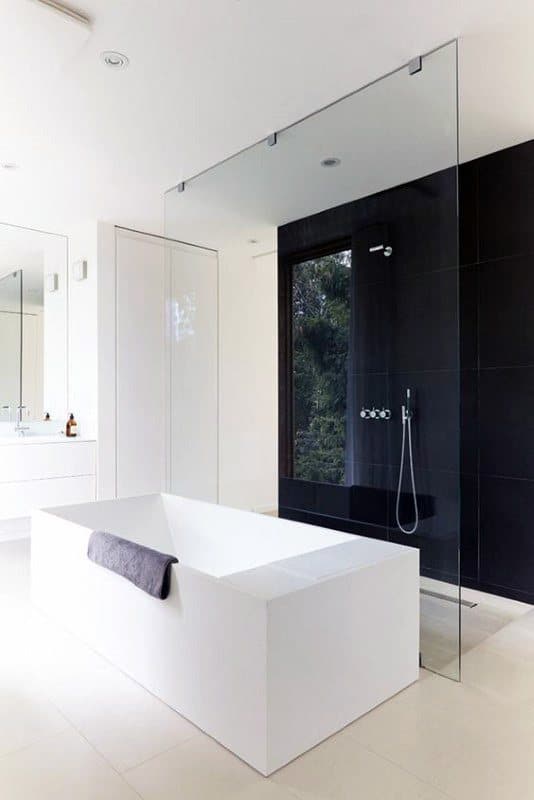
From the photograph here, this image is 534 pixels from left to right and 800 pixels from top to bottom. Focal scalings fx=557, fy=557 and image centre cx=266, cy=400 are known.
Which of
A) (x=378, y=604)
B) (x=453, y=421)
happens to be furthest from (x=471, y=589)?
(x=378, y=604)

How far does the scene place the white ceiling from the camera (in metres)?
2.10

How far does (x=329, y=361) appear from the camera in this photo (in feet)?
11.3

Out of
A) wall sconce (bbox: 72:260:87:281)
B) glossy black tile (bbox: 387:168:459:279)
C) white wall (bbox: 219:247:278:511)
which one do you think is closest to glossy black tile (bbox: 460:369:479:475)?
glossy black tile (bbox: 387:168:459:279)

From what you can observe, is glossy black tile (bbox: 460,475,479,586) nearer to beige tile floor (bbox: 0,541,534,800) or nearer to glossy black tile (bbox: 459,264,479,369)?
glossy black tile (bbox: 459,264,479,369)

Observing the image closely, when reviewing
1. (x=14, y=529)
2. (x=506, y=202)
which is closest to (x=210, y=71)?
(x=506, y=202)

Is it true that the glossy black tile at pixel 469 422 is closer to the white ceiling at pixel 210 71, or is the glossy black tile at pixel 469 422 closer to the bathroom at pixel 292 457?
the bathroom at pixel 292 457

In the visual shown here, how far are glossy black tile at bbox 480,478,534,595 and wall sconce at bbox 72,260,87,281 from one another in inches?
135

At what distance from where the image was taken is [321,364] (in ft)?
11.5

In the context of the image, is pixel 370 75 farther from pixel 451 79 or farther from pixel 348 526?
pixel 348 526

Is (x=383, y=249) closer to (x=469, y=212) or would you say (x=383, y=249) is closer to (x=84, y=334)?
(x=469, y=212)

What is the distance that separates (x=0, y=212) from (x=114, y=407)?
1.73m

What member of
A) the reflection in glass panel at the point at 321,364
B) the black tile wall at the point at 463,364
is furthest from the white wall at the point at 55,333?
the black tile wall at the point at 463,364

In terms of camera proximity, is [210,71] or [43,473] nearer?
[210,71]

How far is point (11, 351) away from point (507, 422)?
378cm
